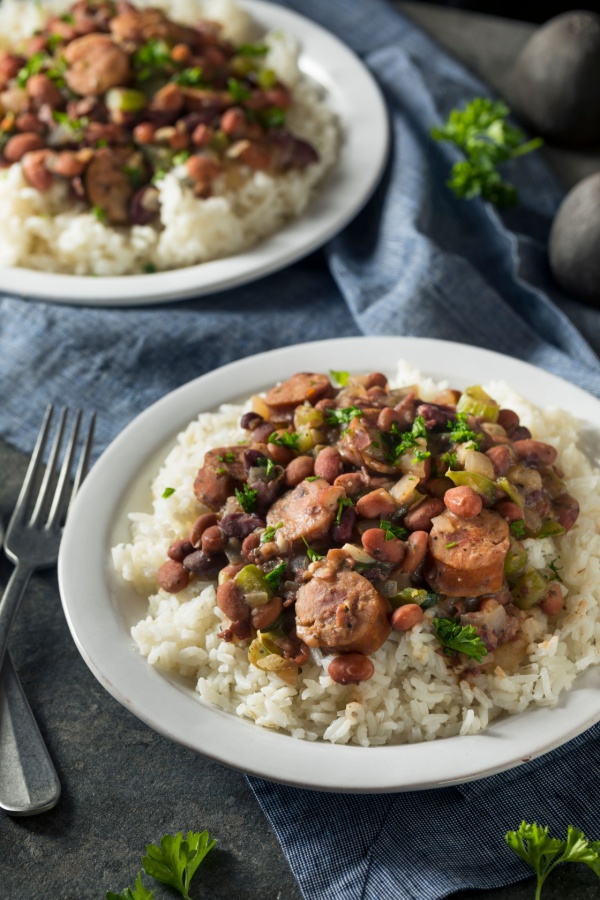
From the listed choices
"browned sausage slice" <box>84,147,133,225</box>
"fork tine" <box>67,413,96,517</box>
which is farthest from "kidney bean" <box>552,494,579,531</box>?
"browned sausage slice" <box>84,147,133,225</box>

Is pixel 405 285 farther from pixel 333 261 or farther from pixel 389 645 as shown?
pixel 389 645

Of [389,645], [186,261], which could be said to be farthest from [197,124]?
[389,645]

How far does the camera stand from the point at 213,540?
3.37m

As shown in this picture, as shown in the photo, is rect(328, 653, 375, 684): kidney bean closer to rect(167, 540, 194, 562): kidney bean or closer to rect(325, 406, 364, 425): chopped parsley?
rect(167, 540, 194, 562): kidney bean

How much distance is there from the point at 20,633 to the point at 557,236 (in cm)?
340

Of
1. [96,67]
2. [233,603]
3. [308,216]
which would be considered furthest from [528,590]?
[96,67]

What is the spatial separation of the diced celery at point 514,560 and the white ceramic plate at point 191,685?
0.39 m

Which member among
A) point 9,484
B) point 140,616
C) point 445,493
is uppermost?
point 445,493

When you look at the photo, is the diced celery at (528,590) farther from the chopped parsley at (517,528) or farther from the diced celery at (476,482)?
the diced celery at (476,482)

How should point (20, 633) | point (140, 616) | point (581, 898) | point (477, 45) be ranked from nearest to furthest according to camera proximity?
point (581, 898), point (140, 616), point (20, 633), point (477, 45)

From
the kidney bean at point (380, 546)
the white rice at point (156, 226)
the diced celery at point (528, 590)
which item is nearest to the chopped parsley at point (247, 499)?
the kidney bean at point (380, 546)

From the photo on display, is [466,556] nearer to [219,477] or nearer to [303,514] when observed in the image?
[303,514]

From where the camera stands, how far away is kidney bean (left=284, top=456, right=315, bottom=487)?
3451 millimetres

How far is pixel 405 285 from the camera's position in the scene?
502 centimetres
